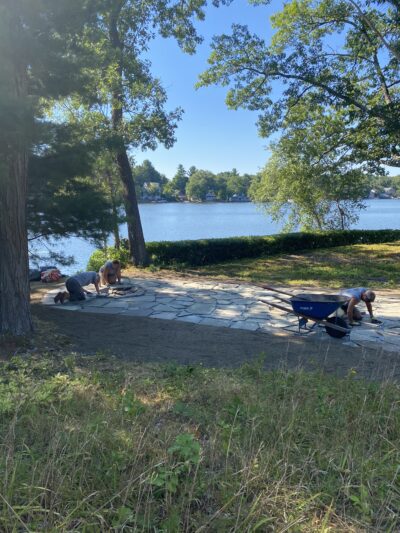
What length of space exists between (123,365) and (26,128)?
2804mm

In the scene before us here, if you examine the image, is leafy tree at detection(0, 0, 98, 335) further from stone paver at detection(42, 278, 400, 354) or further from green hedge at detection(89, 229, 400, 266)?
green hedge at detection(89, 229, 400, 266)

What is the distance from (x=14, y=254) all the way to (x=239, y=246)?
1171 centimetres

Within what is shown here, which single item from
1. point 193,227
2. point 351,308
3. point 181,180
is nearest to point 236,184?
point 181,180

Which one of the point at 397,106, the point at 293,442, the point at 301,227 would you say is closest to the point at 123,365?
the point at 293,442

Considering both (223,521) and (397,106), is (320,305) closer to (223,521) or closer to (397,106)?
(223,521)

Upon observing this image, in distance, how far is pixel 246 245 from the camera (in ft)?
56.4

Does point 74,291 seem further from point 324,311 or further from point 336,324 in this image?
point 336,324

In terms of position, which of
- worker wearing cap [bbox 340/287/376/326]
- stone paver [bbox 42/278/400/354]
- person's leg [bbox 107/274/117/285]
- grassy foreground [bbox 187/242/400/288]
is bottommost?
grassy foreground [bbox 187/242/400/288]

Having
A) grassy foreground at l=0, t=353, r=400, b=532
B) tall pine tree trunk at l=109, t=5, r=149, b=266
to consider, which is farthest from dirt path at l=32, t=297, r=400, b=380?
tall pine tree trunk at l=109, t=5, r=149, b=266

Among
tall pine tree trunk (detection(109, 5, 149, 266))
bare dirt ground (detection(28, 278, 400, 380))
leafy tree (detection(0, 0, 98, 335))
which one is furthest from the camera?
tall pine tree trunk (detection(109, 5, 149, 266))

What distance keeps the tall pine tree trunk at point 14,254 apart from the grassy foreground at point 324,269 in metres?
7.41

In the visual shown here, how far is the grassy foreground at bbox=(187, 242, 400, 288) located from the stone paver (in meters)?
1.83

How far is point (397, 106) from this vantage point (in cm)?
1217

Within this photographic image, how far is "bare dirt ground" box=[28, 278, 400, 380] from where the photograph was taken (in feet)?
16.8
